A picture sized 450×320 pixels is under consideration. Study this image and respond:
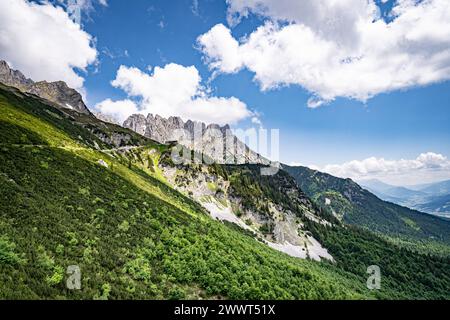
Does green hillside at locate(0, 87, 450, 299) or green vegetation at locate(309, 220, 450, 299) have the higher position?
green hillside at locate(0, 87, 450, 299)

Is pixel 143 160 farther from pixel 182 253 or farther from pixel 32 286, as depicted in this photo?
pixel 32 286

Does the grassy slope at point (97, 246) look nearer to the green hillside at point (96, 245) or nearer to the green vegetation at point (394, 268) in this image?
the green hillside at point (96, 245)

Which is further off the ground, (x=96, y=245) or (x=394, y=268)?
(x=96, y=245)

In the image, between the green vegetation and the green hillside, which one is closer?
the green hillside

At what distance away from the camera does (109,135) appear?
172000 millimetres

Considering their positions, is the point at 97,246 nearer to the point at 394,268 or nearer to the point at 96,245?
the point at 96,245

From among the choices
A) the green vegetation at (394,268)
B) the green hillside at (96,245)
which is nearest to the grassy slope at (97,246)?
the green hillside at (96,245)

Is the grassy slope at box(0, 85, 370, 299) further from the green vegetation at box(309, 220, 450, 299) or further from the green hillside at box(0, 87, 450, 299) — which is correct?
the green vegetation at box(309, 220, 450, 299)

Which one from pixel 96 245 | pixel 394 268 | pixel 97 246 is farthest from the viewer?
pixel 394 268

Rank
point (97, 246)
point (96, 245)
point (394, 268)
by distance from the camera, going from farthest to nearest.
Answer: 1. point (394, 268)
2. point (96, 245)
3. point (97, 246)

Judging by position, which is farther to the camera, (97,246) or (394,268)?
(394,268)

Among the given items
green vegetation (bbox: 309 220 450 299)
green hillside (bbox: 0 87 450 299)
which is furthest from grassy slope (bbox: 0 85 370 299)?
green vegetation (bbox: 309 220 450 299)

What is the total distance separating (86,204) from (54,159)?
18508 mm

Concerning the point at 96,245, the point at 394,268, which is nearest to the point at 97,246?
the point at 96,245
